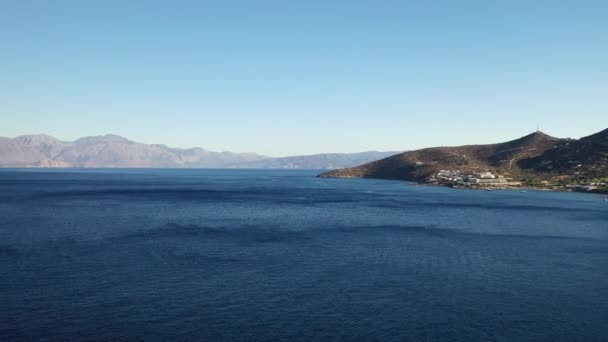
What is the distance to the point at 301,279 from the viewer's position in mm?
65625

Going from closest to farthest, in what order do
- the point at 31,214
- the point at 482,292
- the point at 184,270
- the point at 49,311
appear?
1. the point at 49,311
2. the point at 482,292
3. the point at 184,270
4. the point at 31,214

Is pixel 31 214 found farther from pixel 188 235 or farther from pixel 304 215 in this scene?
pixel 304 215

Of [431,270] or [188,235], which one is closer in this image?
[431,270]

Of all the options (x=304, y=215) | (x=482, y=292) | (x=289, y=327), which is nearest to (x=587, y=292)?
(x=482, y=292)

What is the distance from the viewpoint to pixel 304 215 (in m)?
140

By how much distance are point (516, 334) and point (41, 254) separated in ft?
256

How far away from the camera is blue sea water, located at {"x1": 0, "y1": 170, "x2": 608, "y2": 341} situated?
4797cm

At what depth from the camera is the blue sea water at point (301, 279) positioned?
48.0 m

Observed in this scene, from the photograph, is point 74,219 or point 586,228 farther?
point 74,219

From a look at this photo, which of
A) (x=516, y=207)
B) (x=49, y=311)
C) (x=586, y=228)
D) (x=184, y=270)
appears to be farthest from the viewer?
(x=516, y=207)

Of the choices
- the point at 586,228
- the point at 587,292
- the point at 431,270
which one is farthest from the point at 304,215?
the point at 587,292

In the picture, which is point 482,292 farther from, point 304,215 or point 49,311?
point 304,215

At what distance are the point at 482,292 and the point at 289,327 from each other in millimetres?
30032

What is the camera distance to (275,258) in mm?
78875
